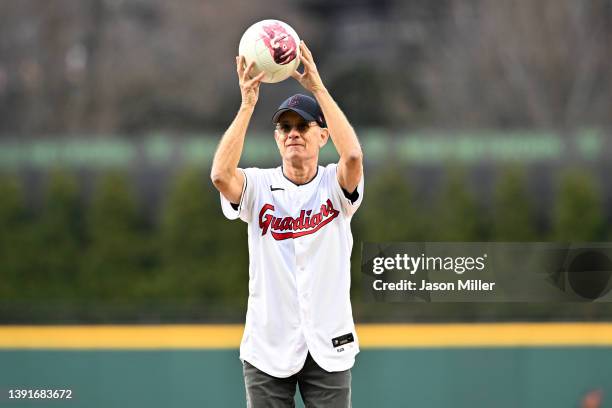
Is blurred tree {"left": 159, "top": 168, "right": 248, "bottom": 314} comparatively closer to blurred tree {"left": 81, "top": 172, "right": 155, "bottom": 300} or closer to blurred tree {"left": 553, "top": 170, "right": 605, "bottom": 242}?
blurred tree {"left": 81, "top": 172, "right": 155, "bottom": 300}

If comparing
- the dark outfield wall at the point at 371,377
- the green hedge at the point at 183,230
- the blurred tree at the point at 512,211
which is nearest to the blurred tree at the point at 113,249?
the green hedge at the point at 183,230

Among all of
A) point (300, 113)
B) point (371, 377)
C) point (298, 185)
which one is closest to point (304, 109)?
point (300, 113)

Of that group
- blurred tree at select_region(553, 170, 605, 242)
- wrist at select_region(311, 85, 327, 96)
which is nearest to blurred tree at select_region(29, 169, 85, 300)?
blurred tree at select_region(553, 170, 605, 242)

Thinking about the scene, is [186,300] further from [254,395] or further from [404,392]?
[254,395]

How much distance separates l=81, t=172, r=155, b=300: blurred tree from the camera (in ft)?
49.9

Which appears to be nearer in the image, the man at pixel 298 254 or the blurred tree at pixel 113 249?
the man at pixel 298 254

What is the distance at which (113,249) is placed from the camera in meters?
15.2

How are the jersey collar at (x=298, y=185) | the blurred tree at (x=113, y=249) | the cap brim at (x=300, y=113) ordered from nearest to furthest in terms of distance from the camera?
the cap brim at (x=300, y=113) → the jersey collar at (x=298, y=185) → the blurred tree at (x=113, y=249)

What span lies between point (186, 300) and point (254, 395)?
10.8 meters

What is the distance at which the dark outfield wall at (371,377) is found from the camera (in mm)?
6480

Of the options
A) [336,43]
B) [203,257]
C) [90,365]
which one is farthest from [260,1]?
[90,365]

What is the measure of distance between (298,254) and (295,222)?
136 millimetres

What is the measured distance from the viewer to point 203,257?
14.9 m

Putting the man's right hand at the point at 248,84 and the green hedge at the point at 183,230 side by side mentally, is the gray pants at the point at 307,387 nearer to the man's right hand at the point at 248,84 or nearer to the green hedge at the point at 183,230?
the man's right hand at the point at 248,84
